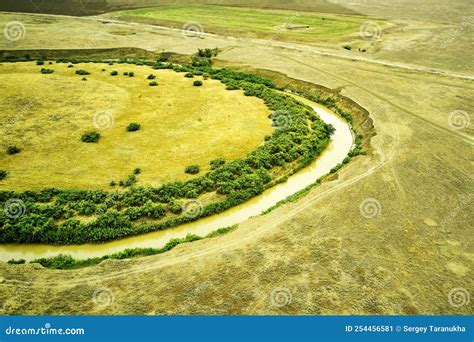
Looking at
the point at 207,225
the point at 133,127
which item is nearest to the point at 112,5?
the point at 133,127

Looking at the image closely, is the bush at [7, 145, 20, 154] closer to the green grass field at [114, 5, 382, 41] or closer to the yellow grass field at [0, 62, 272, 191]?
the yellow grass field at [0, 62, 272, 191]

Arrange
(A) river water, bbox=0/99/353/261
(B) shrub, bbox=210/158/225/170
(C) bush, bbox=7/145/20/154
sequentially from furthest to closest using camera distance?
1. (C) bush, bbox=7/145/20/154
2. (B) shrub, bbox=210/158/225/170
3. (A) river water, bbox=0/99/353/261

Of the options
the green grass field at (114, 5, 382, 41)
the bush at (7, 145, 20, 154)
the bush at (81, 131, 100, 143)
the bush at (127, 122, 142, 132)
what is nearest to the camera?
the bush at (7, 145, 20, 154)

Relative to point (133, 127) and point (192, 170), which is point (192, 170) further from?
point (133, 127)

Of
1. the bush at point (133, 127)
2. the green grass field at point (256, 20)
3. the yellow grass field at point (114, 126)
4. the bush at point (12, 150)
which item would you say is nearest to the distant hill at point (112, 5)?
the green grass field at point (256, 20)

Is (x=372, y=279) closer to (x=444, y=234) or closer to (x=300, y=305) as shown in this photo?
(x=300, y=305)

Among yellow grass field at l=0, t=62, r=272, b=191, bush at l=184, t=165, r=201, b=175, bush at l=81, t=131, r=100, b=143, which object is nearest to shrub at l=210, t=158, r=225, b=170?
yellow grass field at l=0, t=62, r=272, b=191

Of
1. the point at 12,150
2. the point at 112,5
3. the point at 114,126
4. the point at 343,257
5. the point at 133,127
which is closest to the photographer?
the point at 343,257
